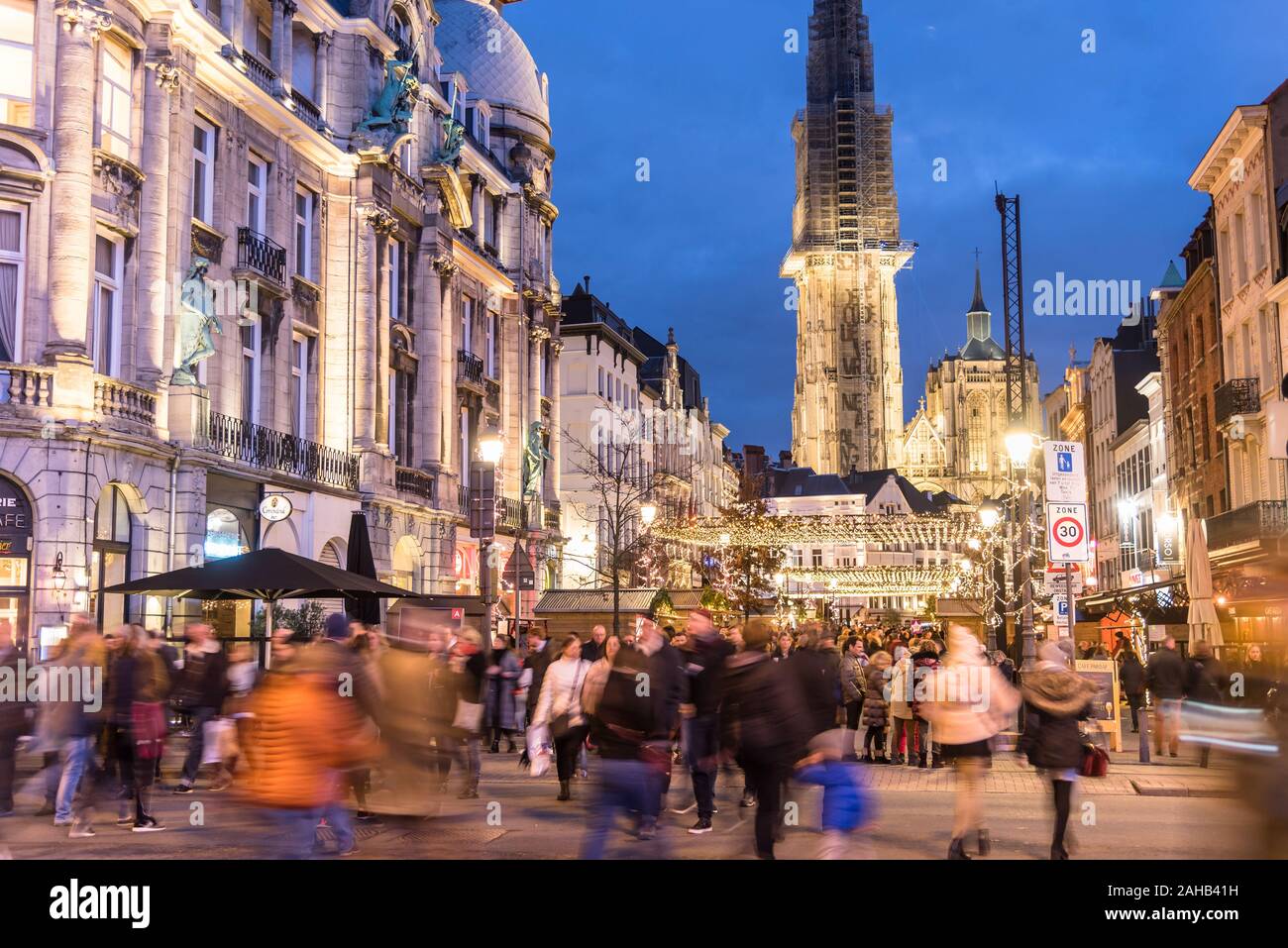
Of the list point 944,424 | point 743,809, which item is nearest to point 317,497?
point 743,809

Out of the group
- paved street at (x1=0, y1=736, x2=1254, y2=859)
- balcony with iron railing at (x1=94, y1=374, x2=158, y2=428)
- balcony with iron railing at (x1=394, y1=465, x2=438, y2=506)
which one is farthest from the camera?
balcony with iron railing at (x1=394, y1=465, x2=438, y2=506)

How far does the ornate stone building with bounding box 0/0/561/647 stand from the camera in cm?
2245

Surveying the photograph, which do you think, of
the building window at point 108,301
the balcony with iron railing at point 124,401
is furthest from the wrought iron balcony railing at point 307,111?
the balcony with iron railing at point 124,401

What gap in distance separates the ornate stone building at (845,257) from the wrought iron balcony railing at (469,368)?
10574cm

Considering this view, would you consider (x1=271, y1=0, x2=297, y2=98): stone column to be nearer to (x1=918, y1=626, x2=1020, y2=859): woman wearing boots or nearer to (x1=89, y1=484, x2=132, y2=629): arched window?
(x1=89, y1=484, x2=132, y2=629): arched window

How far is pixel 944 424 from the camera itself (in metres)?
184

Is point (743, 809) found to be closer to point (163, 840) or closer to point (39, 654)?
point (163, 840)

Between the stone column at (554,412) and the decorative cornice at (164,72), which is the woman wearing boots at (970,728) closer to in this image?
the decorative cornice at (164,72)

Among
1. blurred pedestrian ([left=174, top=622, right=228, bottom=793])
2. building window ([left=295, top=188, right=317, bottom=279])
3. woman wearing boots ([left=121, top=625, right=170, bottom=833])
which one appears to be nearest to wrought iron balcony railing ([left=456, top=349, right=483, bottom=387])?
building window ([left=295, top=188, right=317, bottom=279])

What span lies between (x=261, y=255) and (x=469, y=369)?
13.7 m

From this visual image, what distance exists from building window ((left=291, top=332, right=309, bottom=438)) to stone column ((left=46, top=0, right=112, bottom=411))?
9.18 metres

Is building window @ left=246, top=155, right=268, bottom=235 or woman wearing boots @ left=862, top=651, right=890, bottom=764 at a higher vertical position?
building window @ left=246, top=155, right=268, bottom=235

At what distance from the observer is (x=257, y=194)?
30484mm
